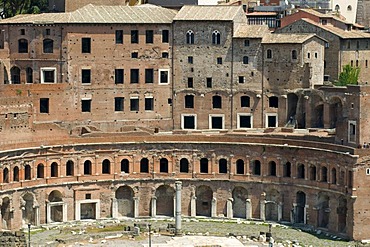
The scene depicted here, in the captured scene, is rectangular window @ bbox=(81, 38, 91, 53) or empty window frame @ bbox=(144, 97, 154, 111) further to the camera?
empty window frame @ bbox=(144, 97, 154, 111)

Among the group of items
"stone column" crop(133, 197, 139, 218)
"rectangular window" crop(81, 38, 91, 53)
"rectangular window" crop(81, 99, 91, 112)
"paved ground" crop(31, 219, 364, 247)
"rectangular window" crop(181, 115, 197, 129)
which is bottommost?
"paved ground" crop(31, 219, 364, 247)

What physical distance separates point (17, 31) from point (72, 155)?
10.4m

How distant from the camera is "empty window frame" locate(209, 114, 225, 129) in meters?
86.8

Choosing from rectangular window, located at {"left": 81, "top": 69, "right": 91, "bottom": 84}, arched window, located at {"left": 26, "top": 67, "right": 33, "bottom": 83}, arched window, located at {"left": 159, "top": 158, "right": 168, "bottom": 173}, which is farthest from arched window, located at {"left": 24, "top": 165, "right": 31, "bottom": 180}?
arched window, located at {"left": 159, "top": 158, "right": 168, "bottom": 173}

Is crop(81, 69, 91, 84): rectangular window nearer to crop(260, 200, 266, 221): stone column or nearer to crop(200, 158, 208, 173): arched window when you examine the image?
crop(200, 158, 208, 173): arched window

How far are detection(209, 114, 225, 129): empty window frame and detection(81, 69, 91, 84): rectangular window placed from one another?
9438 millimetres

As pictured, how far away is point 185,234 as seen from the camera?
76.4 meters

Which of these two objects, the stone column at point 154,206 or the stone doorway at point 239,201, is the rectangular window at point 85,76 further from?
the stone doorway at point 239,201

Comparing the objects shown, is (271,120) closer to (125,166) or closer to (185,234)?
(125,166)

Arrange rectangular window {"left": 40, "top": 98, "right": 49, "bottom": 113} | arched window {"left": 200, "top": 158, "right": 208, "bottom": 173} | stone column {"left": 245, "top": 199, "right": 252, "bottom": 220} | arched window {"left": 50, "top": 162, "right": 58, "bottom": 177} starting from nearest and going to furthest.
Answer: arched window {"left": 50, "top": 162, "right": 58, "bottom": 177}
stone column {"left": 245, "top": 199, "right": 252, "bottom": 220}
arched window {"left": 200, "top": 158, "right": 208, "bottom": 173}
rectangular window {"left": 40, "top": 98, "right": 49, "bottom": 113}

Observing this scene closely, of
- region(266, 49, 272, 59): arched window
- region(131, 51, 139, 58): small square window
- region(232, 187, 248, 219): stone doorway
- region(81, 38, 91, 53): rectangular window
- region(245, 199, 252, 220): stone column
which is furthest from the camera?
region(131, 51, 139, 58): small square window

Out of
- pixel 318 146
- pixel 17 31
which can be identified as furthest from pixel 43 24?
pixel 318 146

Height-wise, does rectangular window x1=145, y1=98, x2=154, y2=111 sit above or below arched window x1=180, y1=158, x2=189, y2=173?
above

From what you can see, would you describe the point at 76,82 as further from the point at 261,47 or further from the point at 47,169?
the point at 261,47
